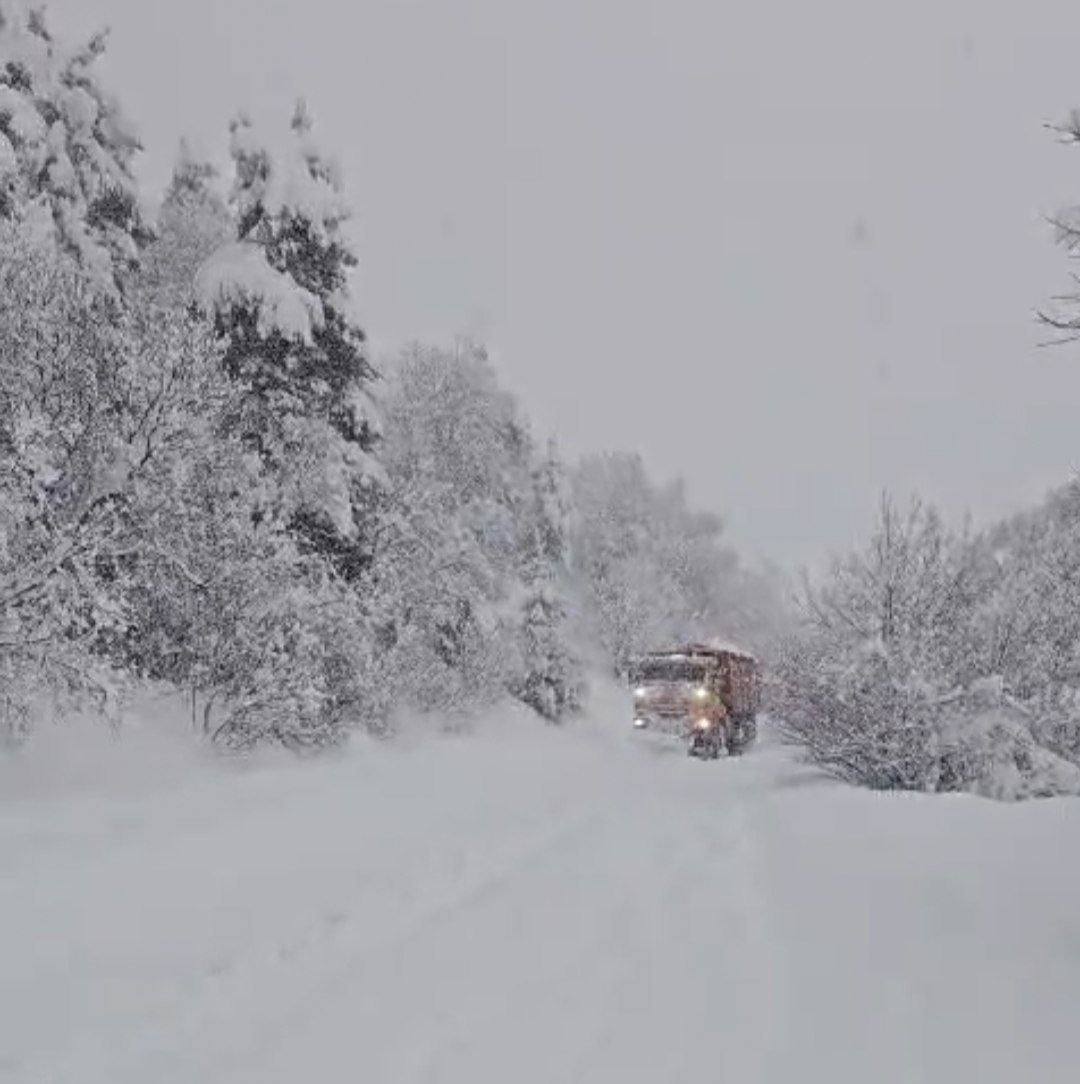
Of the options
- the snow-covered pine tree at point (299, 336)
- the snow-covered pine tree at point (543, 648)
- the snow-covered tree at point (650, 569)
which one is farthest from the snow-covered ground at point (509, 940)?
the snow-covered tree at point (650, 569)

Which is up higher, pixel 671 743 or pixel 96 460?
pixel 96 460

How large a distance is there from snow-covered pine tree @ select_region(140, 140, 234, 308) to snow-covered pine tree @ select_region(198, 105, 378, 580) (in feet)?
14.7

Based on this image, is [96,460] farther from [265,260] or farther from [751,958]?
[751,958]

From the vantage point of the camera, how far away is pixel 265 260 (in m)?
18.2

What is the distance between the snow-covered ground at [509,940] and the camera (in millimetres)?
4797

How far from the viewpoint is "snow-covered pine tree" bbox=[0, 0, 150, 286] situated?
1981 cm

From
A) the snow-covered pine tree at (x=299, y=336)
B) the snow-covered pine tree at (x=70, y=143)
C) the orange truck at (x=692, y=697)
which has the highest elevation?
the snow-covered pine tree at (x=70, y=143)

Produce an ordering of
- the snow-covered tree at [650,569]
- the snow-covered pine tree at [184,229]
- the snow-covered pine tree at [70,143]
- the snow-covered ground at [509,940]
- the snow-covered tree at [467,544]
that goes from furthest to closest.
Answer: the snow-covered tree at [650,569]
the snow-covered pine tree at [184,229]
the snow-covered tree at [467,544]
the snow-covered pine tree at [70,143]
the snow-covered ground at [509,940]

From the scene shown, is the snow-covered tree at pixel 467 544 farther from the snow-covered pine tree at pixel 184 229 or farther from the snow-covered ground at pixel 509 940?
the snow-covered ground at pixel 509 940

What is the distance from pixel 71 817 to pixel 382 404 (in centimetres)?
2020

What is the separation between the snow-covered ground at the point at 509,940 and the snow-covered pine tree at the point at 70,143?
12.1m

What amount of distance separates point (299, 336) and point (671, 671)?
38.8 feet

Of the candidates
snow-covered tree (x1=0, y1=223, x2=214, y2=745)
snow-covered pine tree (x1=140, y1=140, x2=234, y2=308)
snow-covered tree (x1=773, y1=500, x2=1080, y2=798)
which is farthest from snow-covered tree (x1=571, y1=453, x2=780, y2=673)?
snow-covered tree (x1=0, y1=223, x2=214, y2=745)

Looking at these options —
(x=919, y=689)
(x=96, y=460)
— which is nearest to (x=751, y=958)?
(x=96, y=460)
